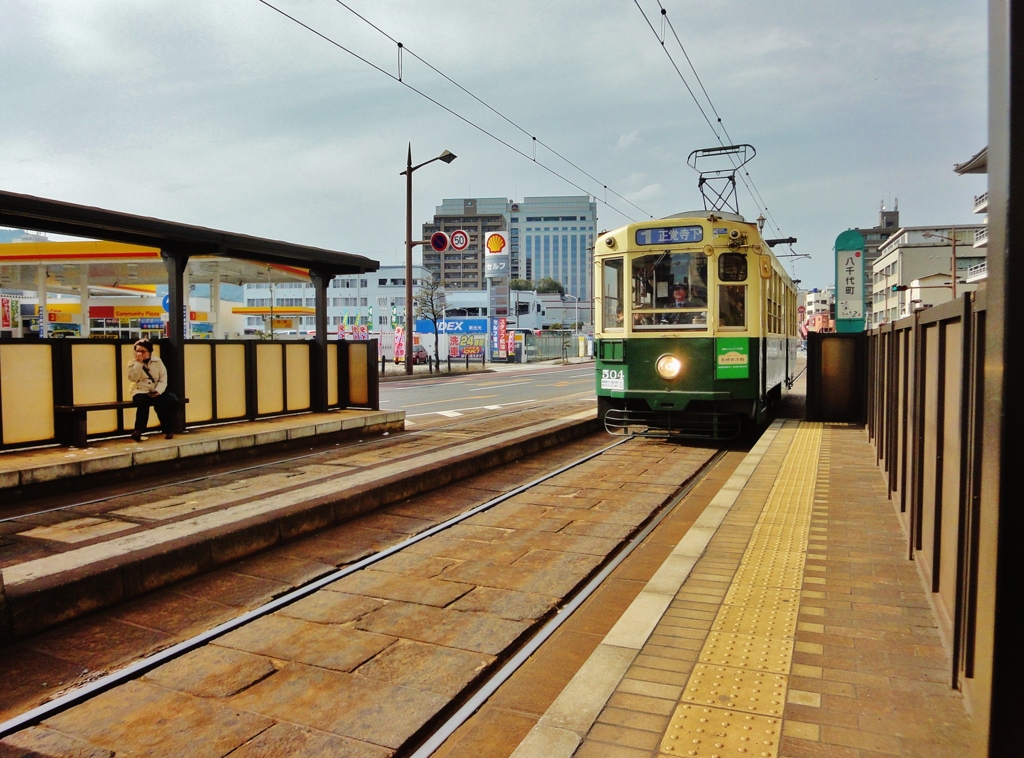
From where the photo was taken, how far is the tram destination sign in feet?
35.1

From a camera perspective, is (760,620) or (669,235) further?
(669,235)

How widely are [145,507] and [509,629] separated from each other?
4.20m

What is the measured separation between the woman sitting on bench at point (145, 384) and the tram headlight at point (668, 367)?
669 cm

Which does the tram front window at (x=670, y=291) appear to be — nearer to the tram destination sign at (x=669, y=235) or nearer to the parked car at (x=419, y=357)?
the tram destination sign at (x=669, y=235)

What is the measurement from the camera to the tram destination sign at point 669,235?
1070 cm

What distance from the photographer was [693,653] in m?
3.54

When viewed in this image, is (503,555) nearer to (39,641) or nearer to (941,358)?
(39,641)

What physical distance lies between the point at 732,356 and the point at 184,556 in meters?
7.84

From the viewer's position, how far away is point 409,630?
13.5ft

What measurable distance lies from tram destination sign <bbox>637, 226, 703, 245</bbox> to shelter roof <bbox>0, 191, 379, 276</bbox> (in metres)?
4.88

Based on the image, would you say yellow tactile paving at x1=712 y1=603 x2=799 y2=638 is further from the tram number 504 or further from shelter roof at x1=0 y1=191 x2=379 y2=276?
shelter roof at x1=0 y1=191 x2=379 y2=276

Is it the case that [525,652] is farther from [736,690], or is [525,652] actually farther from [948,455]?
[948,455]

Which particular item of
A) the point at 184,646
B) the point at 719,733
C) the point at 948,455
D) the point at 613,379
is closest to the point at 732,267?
the point at 613,379

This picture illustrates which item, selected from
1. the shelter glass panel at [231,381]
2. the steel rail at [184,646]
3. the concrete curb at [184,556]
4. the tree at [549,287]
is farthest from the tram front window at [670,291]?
the tree at [549,287]
